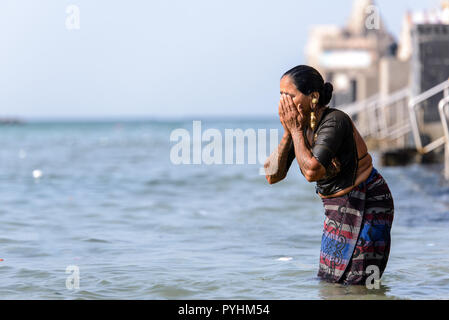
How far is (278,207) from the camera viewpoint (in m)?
11.1

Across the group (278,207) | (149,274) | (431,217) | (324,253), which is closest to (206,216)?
(278,207)

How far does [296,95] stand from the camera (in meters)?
4.25

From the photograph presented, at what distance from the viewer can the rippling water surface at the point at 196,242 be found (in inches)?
216

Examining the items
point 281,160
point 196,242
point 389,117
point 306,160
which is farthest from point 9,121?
point 306,160

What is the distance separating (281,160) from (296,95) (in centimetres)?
47

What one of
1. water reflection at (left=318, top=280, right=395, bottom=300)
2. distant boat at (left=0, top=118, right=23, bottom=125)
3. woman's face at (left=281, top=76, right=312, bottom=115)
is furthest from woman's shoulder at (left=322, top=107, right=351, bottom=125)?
distant boat at (left=0, top=118, right=23, bottom=125)

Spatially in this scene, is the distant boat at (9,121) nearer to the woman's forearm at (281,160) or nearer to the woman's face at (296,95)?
the woman's forearm at (281,160)

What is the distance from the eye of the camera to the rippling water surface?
549 cm

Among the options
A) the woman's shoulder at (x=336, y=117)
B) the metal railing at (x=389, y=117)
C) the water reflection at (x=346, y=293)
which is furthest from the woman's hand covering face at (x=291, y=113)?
the metal railing at (x=389, y=117)

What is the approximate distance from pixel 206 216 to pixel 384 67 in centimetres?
1600

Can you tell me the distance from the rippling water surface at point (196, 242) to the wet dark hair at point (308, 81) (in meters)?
1.19

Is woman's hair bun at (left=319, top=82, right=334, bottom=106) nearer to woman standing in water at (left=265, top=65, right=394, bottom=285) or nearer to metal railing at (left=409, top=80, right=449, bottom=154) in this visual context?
woman standing in water at (left=265, top=65, right=394, bottom=285)

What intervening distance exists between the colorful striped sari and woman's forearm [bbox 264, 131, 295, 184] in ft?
1.12

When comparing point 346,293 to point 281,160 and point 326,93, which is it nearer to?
point 281,160
